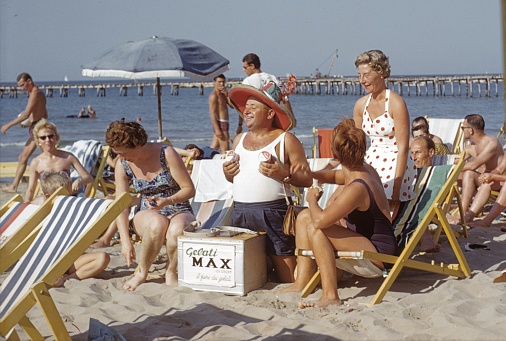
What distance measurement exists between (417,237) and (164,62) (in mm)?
6288

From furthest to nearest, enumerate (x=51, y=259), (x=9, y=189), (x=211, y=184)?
(x=9, y=189) < (x=211, y=184) < (x=51, y=259)

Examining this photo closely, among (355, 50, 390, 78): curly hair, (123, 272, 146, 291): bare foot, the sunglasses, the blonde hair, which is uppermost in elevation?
(355, 50, 390, 78): curly hair

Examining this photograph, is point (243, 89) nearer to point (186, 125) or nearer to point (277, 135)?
point (277, 135)

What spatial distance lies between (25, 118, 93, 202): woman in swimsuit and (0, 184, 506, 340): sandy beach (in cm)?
172

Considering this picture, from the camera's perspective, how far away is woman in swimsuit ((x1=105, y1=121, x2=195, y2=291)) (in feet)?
16.0

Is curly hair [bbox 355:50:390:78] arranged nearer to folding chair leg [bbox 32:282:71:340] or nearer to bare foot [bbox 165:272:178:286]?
bare foot [bbox 165:272:178:286]

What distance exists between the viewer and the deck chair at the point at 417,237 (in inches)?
168

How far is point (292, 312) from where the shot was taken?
4207mm

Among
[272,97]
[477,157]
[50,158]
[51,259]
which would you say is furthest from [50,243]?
[477,157]

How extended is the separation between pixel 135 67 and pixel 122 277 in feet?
17.7

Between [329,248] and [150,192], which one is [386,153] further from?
[150,192]

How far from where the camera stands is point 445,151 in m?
7.96

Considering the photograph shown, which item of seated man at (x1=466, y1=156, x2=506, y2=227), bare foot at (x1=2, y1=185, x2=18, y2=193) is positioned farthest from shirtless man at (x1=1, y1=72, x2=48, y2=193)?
seated man at (x1=466, y1=156, x2=506, y2=227)

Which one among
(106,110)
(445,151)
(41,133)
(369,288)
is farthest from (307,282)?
(106,110)
